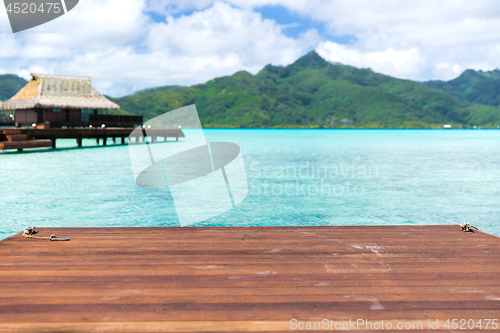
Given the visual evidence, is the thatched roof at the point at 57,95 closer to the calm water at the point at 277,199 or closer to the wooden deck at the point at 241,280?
the calm water at the point at 277,199

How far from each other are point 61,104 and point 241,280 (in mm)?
50916

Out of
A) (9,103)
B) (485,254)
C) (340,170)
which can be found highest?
(9,103)

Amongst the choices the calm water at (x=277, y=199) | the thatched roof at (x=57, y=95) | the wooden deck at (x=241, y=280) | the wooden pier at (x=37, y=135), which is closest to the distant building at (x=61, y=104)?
the thatched roof at (x=57, y=95)

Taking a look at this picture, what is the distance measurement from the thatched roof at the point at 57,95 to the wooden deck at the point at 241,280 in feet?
159

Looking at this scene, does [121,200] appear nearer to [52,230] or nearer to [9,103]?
[52,230]

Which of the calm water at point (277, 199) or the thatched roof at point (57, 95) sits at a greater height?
the thatched roof at point (57, 95)

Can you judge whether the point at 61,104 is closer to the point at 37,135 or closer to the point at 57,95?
the point at 57,95

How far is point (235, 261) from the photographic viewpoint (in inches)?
154

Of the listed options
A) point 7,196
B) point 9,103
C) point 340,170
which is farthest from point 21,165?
point 9,103

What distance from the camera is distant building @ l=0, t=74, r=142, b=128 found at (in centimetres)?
4747

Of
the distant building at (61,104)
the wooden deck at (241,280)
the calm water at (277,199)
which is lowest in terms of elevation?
the calm water at (277,199)

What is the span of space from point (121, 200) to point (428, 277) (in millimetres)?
12894

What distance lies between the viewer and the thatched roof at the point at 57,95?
47250 millimetres

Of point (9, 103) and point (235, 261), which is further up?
point (9, 103)
